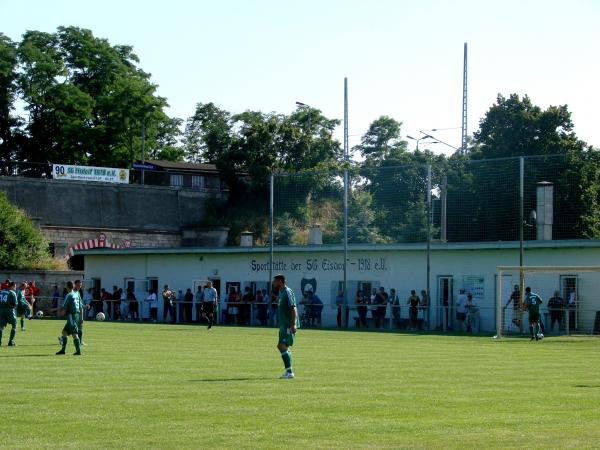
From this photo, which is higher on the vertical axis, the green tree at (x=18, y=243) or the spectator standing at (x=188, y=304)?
the green tree at (x=18, y=243)

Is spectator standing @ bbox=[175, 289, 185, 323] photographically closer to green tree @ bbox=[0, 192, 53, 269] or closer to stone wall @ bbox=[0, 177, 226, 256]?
green tree @ bbox=[0, 192, 53, 269]

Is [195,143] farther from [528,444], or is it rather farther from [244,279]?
[528,444]

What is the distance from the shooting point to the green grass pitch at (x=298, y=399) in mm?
12845

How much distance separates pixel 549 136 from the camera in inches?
3007

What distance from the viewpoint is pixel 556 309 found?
43875 mm

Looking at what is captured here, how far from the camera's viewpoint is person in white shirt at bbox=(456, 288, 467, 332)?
154 ft

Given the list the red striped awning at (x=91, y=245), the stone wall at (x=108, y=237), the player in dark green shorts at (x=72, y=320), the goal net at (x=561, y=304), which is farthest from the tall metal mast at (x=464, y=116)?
the player in dark green shorts at (x=72, y=320)

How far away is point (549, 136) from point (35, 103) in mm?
39480

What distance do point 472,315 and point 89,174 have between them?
38.5 m

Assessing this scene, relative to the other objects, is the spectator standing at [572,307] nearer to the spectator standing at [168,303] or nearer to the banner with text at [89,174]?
the spectator standing at [168,303]

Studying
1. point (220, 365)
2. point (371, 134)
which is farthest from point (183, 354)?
point (371, 134)

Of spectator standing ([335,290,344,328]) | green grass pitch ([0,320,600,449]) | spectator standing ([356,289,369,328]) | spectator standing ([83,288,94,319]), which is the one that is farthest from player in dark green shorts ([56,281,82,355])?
spectator standing ([83,288,94,319])

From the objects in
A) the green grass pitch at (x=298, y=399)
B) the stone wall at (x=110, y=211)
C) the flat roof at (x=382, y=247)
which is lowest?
the green grass pitch at (x=298, y=399)

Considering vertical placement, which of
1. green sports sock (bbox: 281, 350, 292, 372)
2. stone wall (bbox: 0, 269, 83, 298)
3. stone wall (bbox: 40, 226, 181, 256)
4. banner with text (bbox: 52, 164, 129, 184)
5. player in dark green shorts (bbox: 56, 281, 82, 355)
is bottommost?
green sports sock (bbox: 281, 350, 292, 372)
